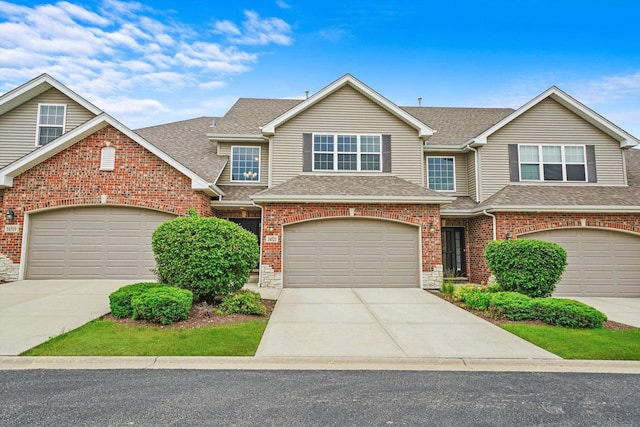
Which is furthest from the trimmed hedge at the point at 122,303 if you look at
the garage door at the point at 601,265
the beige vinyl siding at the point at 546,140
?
the garage door at the point at 601,265

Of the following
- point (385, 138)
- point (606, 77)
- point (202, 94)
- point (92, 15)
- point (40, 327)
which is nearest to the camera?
point (40, 327)

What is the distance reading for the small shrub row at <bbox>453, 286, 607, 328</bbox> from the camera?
7520 millimetres

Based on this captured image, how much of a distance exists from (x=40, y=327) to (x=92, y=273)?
653 centimetres

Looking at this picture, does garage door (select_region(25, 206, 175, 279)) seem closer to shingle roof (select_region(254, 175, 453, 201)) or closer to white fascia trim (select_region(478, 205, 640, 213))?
shingle roof (select_region(254, 175, 453, 201))

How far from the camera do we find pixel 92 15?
1220cm

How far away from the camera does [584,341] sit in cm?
643

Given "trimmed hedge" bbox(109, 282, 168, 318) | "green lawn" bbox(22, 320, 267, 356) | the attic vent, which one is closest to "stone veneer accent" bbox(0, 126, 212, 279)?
the attic vent

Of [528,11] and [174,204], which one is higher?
[528,11]

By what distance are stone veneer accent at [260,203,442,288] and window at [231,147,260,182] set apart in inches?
129

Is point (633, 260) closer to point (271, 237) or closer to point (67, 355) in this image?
point (271, 237)

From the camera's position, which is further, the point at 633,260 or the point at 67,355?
the point at 633,260

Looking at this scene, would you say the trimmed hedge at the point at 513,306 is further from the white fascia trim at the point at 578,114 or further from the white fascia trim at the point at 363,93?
the white fascia trim at the point at 578,114

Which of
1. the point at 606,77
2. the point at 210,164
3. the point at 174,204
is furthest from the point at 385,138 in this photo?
the point at 606,77

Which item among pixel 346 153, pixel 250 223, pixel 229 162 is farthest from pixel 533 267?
pixel 229 162
